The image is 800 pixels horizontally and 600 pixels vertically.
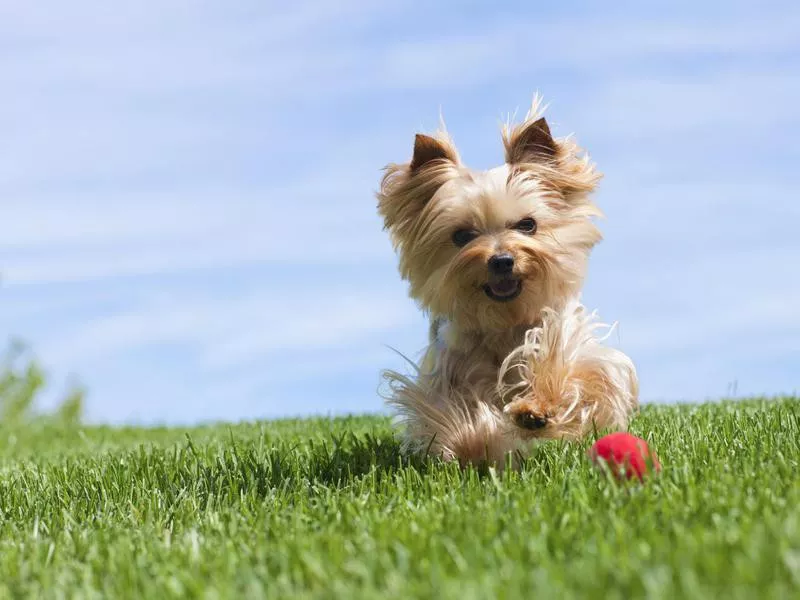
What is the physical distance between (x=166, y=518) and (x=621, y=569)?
251 cm

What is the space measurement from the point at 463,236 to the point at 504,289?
401 millimetres

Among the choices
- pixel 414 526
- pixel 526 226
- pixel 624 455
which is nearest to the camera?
pixel 414 526

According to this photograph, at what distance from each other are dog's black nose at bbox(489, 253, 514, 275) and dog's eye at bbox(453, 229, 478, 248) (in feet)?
0.96

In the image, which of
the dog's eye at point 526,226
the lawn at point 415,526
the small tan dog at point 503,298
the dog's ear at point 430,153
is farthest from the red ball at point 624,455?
the dog's ear at point 430,153

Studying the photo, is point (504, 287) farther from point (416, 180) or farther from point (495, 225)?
point (416, 180)

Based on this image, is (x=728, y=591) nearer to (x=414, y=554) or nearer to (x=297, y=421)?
(x=414, y=554)

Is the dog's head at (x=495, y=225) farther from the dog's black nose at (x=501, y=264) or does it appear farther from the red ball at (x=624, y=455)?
the red ball at (x=624, y=455)

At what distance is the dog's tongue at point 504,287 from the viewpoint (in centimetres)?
533

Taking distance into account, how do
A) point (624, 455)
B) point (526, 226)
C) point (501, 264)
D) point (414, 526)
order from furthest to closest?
1. point (526, 226)
2. point (501, 264)
3. point (624, 455)
4. point (414, 526)

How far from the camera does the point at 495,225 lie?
545 centimetres

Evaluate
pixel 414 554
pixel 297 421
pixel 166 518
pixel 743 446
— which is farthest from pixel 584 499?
pixel 297 421

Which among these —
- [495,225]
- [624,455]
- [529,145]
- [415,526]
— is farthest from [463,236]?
[415,526]

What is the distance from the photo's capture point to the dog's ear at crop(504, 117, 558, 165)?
5750mm

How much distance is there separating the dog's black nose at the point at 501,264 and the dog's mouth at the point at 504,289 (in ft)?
0.31
